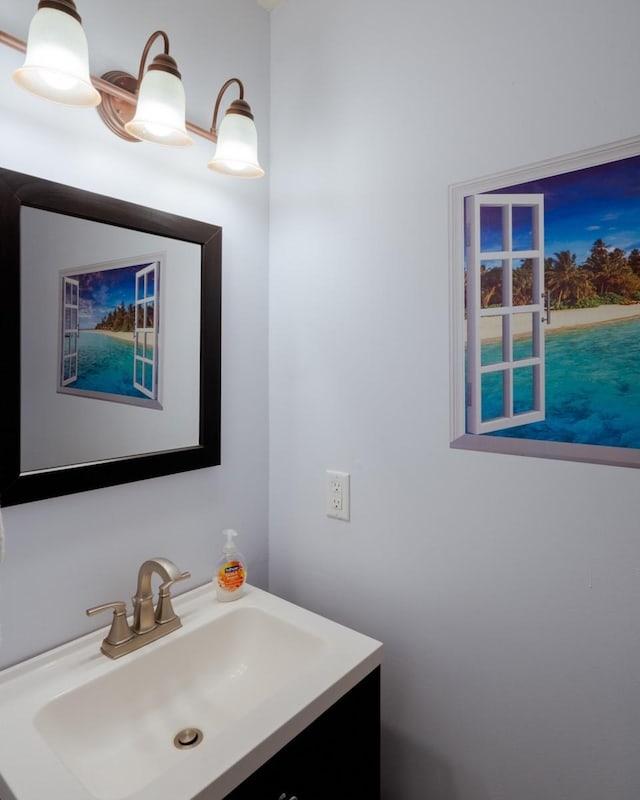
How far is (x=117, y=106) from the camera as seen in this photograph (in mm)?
1056

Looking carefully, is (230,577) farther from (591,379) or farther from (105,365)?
(591,379)

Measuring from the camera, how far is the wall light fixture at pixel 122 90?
0.81 meters

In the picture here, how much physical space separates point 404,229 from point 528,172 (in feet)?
0.96

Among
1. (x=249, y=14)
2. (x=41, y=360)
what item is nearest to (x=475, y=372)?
(x=41, y=360)

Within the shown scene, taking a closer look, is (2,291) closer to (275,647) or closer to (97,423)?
(97,423)

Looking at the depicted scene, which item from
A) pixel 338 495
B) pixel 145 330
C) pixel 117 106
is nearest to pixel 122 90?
pixel 117 106

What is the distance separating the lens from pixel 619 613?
933 millimetres

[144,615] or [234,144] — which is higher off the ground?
[234,144]

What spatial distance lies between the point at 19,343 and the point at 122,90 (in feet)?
1.84

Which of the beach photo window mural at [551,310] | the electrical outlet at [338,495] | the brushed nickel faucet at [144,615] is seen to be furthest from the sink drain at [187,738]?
the beach photo window mural at [551,310]

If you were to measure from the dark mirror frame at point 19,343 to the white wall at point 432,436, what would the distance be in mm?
242

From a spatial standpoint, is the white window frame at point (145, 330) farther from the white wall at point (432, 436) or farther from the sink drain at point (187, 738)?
the sink drain at point (187, 738)

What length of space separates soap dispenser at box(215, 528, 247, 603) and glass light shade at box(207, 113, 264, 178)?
35.5 inches

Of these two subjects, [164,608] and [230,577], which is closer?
[164,608]
